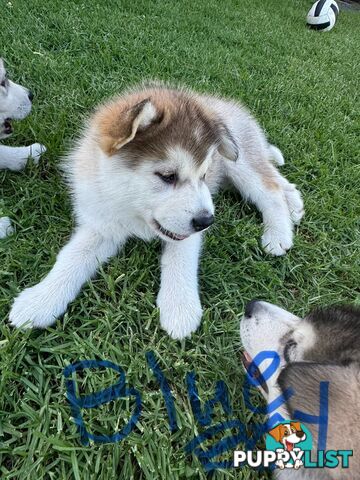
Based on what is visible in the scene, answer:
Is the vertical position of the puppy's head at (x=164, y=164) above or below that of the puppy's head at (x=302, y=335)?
above

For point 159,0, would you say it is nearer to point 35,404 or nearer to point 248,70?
point 248,70

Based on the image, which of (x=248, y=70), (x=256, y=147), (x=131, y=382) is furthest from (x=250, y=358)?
(x=248, y=70)

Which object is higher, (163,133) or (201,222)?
(163,133)

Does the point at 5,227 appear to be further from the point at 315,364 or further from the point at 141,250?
the point at 315,364

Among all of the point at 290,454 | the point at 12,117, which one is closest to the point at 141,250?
the point at 12,117

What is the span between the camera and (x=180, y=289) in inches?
99.7

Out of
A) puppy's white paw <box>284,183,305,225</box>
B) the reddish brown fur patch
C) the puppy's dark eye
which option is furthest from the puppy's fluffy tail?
the puppy's dark eye

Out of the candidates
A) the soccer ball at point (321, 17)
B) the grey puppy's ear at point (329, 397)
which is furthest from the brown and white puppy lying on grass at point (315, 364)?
the soccer ball at point (321, 17)

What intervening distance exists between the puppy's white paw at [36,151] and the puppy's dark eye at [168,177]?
4.23 feet

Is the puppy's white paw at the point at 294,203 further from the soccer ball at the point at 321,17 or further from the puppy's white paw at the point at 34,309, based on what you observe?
the soccer ball at the point at 321,17

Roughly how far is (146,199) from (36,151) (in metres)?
1.30

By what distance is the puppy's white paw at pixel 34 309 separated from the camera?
7.43ft

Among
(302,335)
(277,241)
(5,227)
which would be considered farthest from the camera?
(277,241)

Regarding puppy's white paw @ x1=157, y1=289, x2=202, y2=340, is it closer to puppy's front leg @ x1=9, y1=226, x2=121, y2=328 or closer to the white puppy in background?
puppy's front leg @ x1=9, y1=226, x2=121, y2=328
